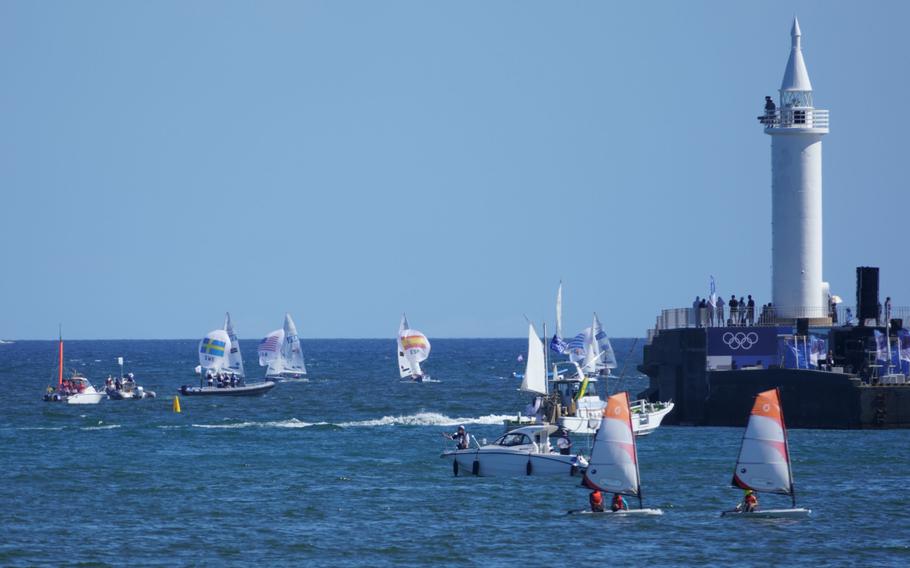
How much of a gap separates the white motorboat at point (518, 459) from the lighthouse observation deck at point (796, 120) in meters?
26.7

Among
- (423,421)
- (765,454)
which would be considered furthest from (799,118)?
(765,454)

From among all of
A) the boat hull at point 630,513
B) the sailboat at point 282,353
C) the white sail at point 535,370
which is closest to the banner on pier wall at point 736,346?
the white sail at point 535,370

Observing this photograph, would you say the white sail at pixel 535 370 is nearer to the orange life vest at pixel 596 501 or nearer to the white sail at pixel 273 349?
the orange life vest at pixel 596 501

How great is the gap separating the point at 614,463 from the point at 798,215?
1322 inches

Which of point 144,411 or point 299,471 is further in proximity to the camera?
point 144,411

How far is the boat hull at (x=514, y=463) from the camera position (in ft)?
195

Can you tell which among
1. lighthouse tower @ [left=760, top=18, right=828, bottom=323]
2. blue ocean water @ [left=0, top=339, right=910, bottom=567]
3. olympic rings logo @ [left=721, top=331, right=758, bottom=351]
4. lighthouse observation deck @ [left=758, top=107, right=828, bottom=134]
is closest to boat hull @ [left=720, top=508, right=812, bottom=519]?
blue ocean water @ [left=0, top=339, right=910, bottom=567]

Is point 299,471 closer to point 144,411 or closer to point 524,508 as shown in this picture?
point 524,508

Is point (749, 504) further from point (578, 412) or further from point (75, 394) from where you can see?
point (75, 394)

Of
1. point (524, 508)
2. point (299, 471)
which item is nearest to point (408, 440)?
point (299, 471)

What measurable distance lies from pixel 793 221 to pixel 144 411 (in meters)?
43.9

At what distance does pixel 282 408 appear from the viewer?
107812mm

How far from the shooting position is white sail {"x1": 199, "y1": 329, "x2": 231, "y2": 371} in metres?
127

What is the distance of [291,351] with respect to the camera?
150 metres
